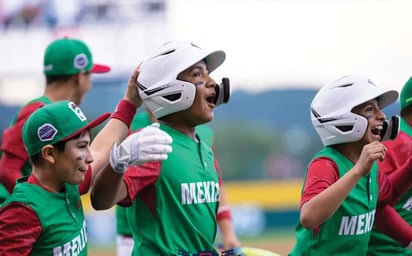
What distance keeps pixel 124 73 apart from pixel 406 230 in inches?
565

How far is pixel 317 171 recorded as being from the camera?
5188 millimetres

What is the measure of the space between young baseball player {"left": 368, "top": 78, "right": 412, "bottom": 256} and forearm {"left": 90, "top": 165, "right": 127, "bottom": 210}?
190 centimetres

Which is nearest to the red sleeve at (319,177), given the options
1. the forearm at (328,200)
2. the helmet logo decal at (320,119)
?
the forearm at (328,200)

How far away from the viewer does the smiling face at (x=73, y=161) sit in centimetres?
462

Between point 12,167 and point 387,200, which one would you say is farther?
point 12,167

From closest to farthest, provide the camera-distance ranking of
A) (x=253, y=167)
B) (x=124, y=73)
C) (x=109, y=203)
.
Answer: (x=109, y=203) → (x=124, y=73) → (x=253, y=167)

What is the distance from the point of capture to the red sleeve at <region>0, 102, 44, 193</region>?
624cm

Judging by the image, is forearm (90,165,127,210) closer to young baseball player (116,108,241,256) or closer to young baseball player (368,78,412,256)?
young baseball player (368,78,412,256)

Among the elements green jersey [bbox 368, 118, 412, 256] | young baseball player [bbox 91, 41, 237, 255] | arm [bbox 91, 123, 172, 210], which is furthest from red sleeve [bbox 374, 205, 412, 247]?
arm [bbox 91, 123, 172, 210]

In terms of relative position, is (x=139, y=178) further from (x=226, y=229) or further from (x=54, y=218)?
(x=226, y=229)

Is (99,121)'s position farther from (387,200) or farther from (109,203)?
(387,200)

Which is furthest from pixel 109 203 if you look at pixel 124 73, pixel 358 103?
pixel 124 73

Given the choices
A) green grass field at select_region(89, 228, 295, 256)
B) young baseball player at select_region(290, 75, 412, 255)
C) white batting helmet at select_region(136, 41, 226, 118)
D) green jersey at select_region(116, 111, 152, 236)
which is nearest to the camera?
white batting helmet at select_region(136, 41, 226, 118)

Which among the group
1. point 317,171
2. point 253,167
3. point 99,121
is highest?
point 99,121
